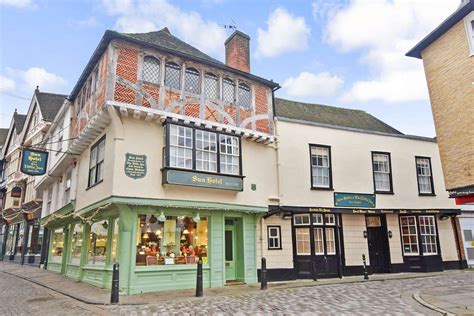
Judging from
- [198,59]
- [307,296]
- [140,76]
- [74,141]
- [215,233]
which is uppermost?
[198,59]

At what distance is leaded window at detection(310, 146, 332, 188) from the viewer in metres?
16.3

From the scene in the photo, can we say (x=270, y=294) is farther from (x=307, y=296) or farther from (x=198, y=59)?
(x=198, y=59)

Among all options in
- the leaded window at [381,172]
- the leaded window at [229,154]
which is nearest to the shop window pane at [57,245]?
the leaded window at [229,154]

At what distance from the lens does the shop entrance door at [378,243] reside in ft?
55.2

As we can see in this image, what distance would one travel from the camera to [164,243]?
492 inches

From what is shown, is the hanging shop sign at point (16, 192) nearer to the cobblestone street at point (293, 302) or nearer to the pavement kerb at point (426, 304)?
the cobblestone street at point (293, 302)

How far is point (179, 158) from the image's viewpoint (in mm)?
12742

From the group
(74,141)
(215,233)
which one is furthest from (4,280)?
(215,233)

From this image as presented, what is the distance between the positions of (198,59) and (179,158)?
390 centimetres

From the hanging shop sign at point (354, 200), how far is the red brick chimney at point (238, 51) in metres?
7.09

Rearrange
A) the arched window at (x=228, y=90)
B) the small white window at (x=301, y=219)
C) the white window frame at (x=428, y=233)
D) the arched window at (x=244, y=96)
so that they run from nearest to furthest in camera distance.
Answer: the arched window at (x=228, y=90), the arched window at (x=244, y=96), the small white window at (x=301, y=219), the white window frame at (x=428, y=233)

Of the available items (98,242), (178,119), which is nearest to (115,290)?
(98,242)

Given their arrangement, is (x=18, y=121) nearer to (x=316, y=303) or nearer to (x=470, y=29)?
(x=316, y=303)

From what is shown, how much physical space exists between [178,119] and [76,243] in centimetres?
838
